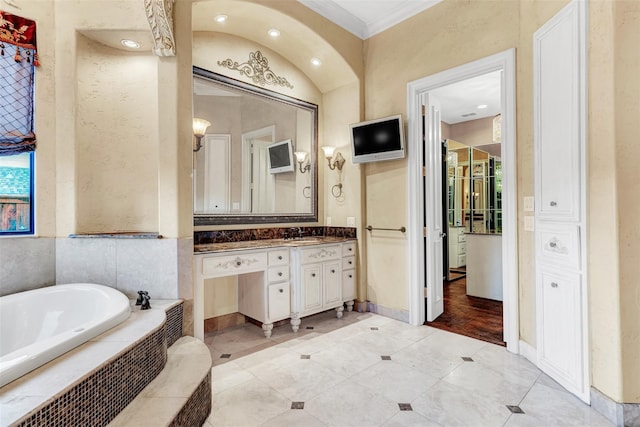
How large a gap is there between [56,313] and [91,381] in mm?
1175

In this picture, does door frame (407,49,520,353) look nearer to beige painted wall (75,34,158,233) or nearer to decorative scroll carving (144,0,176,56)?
decorative scroll carving (144,0,176,56)

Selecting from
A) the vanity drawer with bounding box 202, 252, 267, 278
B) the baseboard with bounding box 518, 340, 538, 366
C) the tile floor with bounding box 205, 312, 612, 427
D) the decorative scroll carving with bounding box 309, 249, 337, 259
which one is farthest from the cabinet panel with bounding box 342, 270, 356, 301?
the baseboard with bounding box 518, 340, 538, 366

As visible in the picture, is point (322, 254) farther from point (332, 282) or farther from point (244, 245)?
point (244, 245)

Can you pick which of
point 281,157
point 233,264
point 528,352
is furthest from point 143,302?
point 528,352

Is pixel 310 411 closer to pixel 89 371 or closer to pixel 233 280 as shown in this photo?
pixel 89 371

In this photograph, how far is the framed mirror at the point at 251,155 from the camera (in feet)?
9.95

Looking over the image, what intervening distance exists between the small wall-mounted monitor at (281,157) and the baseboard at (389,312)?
75.4 inches

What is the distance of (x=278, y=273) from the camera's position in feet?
9.93

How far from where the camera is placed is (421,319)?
328 centimetres

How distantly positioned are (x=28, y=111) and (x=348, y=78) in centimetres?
303

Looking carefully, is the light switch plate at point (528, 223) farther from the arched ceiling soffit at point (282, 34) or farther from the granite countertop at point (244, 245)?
the arched ceiling soffit at point (282, 34)

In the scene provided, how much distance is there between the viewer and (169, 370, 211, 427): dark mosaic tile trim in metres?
1.48

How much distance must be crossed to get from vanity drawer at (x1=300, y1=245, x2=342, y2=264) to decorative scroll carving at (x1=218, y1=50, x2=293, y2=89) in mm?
1942

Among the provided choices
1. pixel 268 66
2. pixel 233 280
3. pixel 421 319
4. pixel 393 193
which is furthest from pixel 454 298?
pixel 268 66
